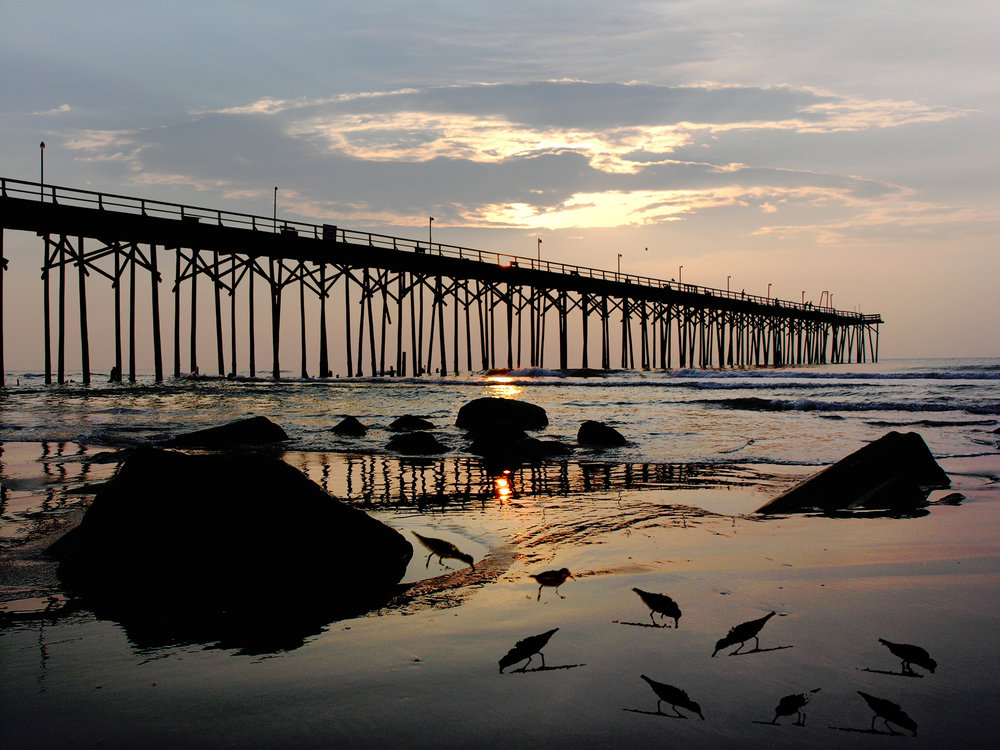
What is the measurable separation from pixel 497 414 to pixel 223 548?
8.21m

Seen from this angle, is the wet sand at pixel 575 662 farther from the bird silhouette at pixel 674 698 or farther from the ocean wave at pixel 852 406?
the ocean wave at pixel 852 406

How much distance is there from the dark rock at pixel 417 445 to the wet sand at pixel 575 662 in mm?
5077

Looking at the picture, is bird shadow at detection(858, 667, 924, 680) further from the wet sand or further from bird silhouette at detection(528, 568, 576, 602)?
bird silhouette at detection(528, 568, 576, 602)

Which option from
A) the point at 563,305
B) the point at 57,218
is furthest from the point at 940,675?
the point at 563,305

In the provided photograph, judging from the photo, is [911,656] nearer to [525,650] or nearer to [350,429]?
[525,650]

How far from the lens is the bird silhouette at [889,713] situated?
5.76 ft

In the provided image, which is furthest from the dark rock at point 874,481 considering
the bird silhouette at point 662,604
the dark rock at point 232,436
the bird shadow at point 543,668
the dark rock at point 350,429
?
the dark rock at point 350,429

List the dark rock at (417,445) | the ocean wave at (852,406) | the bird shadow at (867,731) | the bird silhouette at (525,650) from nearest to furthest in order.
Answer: the bird shadow at (867,731) < the bird silhouette at (525,650) < the dark rock at (417,445) < the ocean wave at (852,406)

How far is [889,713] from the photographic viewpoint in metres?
1.80

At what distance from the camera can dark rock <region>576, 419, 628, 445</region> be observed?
9.27m

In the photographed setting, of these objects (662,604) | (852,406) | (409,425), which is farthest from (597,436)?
(852,406)

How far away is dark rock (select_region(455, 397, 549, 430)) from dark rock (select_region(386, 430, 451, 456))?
6.42ft

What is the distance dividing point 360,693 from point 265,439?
315 inches

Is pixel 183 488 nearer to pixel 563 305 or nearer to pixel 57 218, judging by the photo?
pixel 57 218
